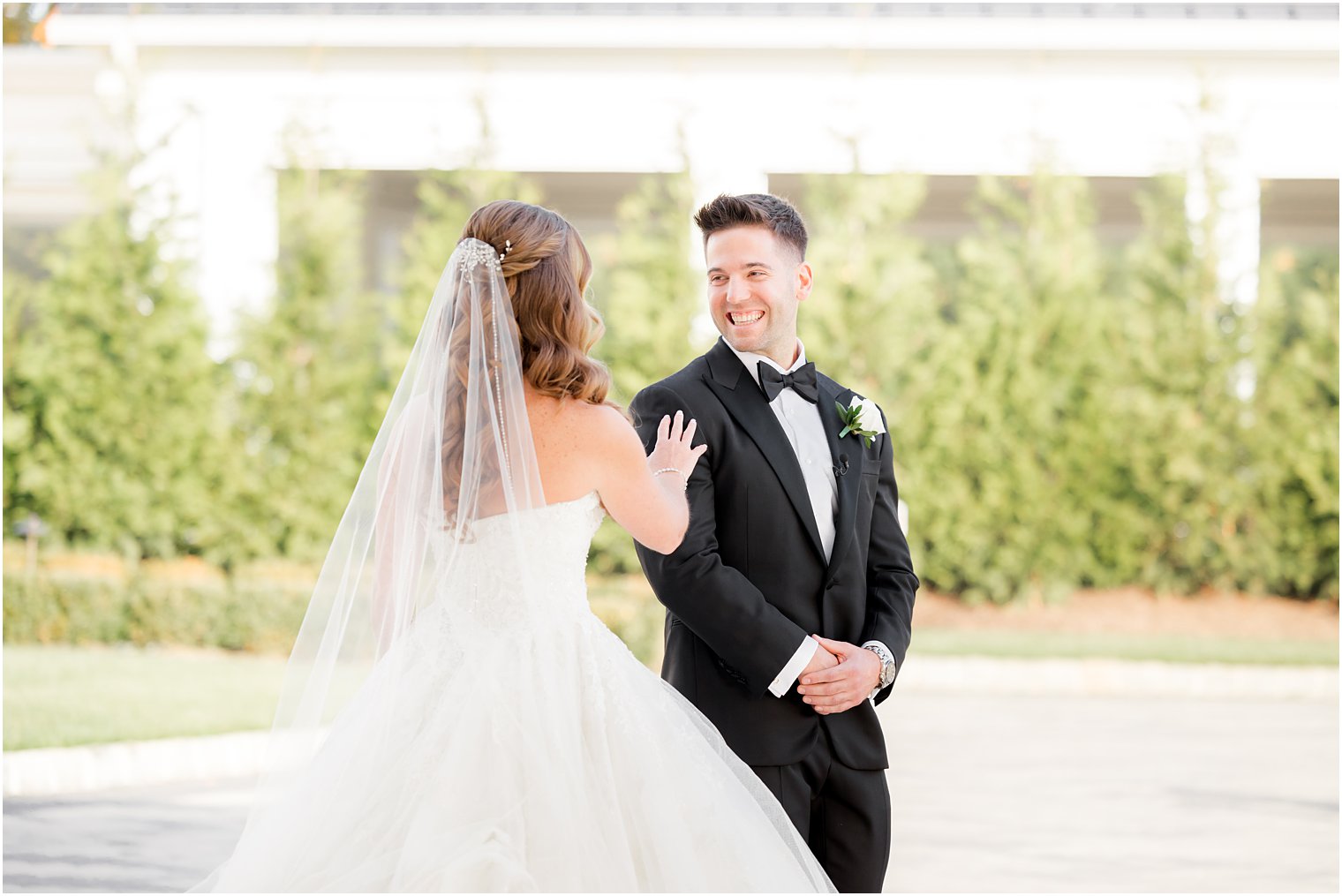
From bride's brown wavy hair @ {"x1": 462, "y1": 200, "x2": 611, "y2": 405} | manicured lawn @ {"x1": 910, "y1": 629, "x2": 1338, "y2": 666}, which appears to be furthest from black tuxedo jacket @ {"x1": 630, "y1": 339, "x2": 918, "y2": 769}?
manicured lawn @ {"x1": 910, "y1": 629, "x2": 1338, "y2": 666}

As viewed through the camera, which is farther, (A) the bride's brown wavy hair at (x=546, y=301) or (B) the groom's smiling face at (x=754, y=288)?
(B) the groom's smiling face at (x=754, y=288)

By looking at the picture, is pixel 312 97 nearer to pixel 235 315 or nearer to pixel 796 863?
pixel 235 315

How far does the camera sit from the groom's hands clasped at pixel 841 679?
344cm

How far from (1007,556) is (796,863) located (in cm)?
1175

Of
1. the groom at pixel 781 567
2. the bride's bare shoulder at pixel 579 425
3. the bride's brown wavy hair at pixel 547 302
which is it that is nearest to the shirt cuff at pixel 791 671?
the groom at pixel 781 567

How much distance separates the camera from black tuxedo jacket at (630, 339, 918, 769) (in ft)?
11.1

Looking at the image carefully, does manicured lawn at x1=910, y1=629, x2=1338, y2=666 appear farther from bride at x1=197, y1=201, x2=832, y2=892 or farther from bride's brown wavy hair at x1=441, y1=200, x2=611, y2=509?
bride's brown wavy hair at x1=441, y1=200, x2=611, y2=509

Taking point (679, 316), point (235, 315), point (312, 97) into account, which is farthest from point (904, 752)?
point (312, 97)

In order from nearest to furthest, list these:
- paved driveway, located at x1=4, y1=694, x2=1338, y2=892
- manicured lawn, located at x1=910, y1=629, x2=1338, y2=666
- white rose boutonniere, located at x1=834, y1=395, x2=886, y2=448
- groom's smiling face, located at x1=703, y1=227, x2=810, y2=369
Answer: groom's smiling face, located at x1=703, y1=227, x2=810, y2=369
white rose boutonniere, located at x1=834, y1=395, x2=886, y2=448
paved driveway, located at x1=4, y1=694, x2=1338, y2=892
manicured lawn, located at x1=910, y1=629, x2=1338, y2=666

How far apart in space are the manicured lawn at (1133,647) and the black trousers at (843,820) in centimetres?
913

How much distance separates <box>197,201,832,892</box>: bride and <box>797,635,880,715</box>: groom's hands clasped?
263mm

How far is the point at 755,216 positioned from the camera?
361cm

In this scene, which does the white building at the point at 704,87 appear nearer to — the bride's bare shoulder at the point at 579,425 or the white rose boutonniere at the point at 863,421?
the white rose boutonniere at the point at 863,421

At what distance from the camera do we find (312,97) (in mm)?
15523
